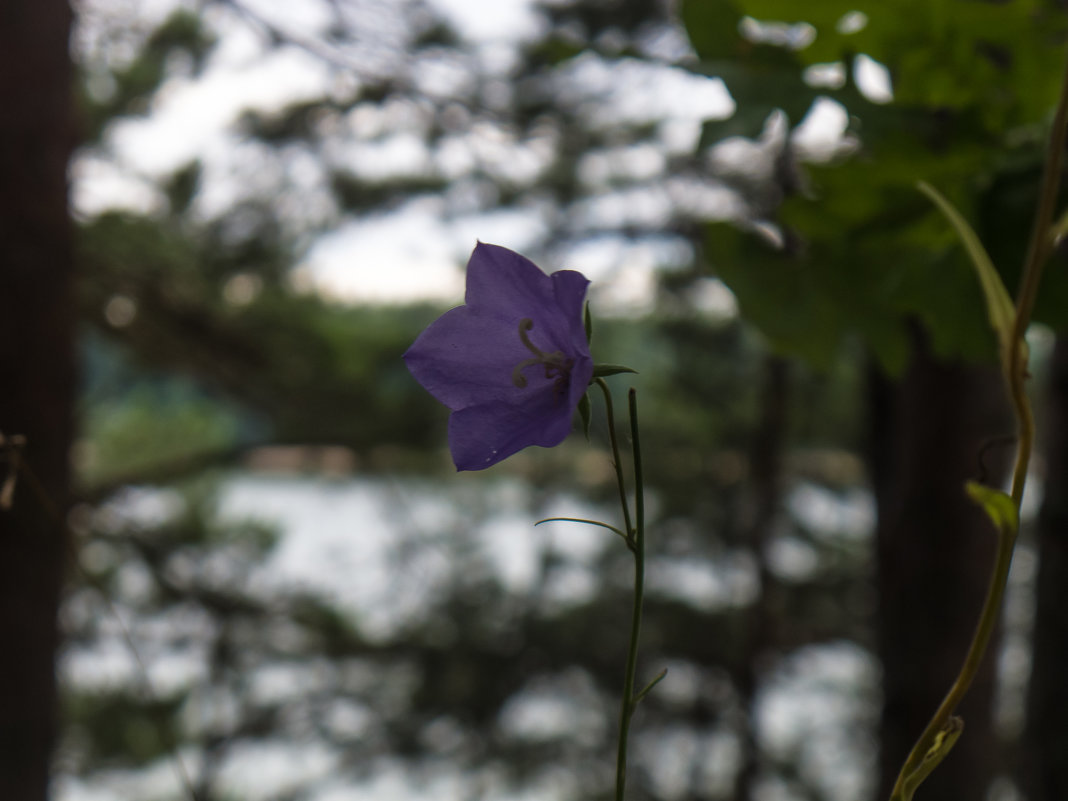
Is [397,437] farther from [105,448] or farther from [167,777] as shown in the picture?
[167,777]

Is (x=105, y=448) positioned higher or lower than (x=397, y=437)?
lower

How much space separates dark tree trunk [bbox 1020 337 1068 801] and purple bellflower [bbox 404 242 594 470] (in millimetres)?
1286

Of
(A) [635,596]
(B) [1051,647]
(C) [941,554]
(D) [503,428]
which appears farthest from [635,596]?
(C) [941,554]

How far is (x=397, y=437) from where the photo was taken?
672 centimetres

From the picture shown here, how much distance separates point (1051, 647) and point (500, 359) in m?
1.32

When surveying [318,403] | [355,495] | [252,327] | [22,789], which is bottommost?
[355,495]

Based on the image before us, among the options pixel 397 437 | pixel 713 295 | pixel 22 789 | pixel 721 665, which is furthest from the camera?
pixel 721 665

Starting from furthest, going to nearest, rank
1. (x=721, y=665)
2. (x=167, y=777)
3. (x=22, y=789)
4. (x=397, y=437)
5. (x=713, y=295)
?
(x=167, y=777)
(x=721, y=665)
(x=713, y=295)
(x=397, y=437)
(x=22, y=789)

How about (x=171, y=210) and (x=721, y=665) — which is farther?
(x=721, y=665)

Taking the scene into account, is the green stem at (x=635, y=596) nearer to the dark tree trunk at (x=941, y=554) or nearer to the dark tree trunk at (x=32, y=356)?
the dark tree trunk at (x=941, y=554)

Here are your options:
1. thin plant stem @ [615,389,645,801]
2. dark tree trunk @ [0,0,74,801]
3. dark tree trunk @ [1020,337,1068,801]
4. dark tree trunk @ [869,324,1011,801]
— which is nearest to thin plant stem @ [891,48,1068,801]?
thin plant stem @ [615,389,645,801]

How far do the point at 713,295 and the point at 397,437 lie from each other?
→ 2.83 metres

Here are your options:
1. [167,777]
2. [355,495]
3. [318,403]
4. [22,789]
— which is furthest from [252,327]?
[167,777]

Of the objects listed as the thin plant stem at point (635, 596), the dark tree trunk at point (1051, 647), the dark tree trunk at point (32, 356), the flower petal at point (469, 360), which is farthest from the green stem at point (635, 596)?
the dark tree trunk at point (32, 356)
